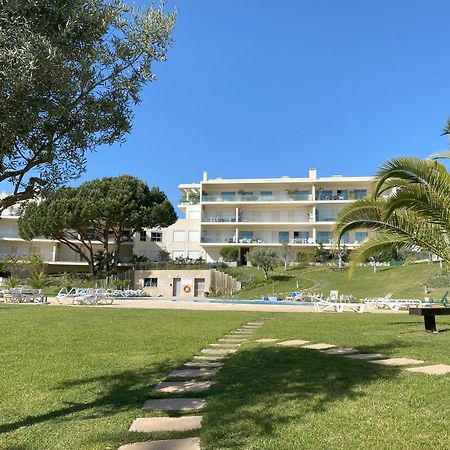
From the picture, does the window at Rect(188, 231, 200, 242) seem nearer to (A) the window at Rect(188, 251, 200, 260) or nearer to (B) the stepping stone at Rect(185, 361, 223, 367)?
(A) the window at Rect(188, 251, 200, 260)

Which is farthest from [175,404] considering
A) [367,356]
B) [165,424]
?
[367,356]

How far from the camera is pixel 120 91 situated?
455 cm

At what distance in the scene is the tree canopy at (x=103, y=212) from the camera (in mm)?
41094

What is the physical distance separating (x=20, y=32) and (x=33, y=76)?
33 centimetres

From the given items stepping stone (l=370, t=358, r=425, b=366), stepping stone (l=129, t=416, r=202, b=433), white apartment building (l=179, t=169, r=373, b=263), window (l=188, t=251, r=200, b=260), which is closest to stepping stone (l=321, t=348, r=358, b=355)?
stepping stone (l=370, t=358, r=425, b=366)

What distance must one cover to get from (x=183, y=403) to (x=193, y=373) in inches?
56.2

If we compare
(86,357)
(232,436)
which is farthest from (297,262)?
(232,436)

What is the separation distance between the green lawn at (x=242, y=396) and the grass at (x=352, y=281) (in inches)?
956

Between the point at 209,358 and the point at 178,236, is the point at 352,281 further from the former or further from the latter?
the point at 209,358

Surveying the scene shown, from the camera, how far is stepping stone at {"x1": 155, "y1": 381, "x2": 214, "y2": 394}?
16.5ft

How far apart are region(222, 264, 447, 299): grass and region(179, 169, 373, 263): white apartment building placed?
9.26 meters

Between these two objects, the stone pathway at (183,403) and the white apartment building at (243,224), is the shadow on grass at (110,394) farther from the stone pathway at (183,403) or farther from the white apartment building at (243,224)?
the white apartment building at (243,224)

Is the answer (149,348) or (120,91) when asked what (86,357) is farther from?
(120,91)

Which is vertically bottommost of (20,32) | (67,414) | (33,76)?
(67,414)
